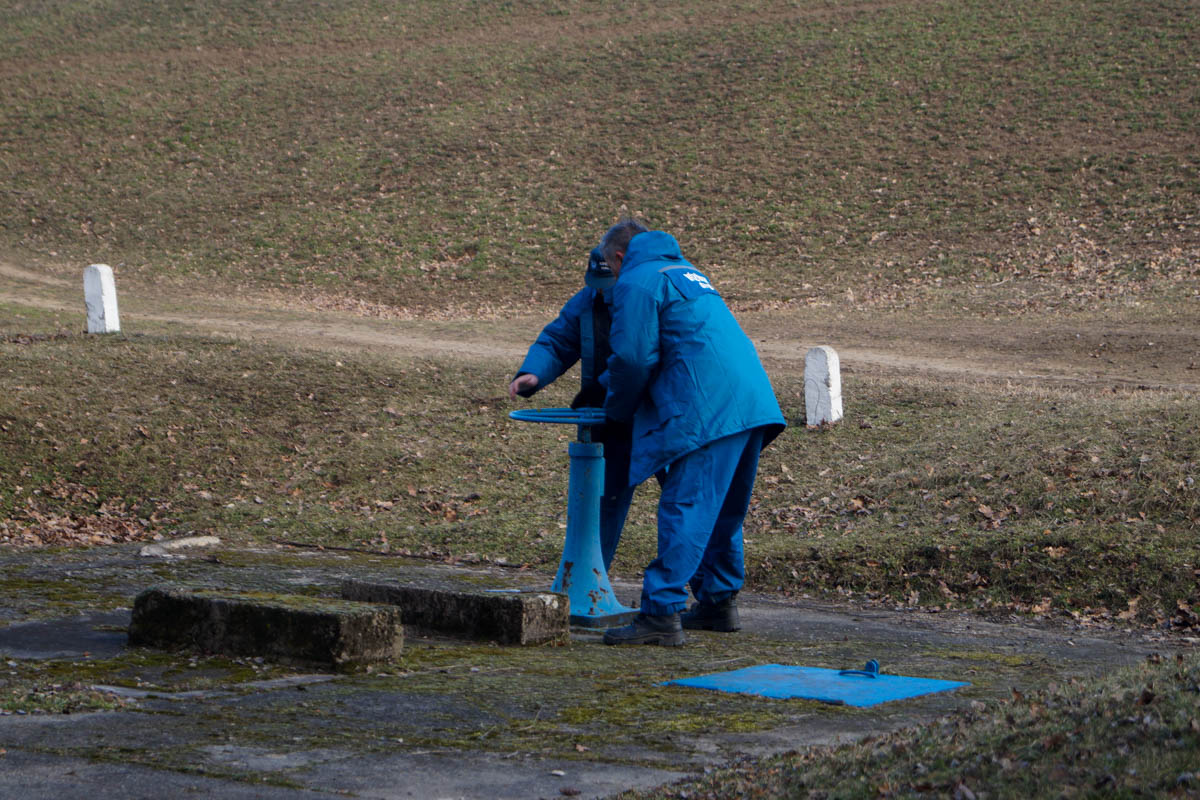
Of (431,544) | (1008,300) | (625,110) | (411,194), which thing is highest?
(625,110)

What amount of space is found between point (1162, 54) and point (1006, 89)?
386 cm

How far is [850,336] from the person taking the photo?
1766 centimetres

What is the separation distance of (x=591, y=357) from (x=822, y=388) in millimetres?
5489

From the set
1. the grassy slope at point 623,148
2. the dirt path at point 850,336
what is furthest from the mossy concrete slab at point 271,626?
the grassy slope at point 623,148

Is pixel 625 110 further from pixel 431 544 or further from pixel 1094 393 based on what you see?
pixel 431 544

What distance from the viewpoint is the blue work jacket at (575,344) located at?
Result: 5949 millimetres

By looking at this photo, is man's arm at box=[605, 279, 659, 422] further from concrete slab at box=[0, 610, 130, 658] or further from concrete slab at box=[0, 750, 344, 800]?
concrete slab at box=[0, 750, 344, 800]

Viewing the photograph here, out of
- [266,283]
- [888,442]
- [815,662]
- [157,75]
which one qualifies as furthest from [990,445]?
[157,75]

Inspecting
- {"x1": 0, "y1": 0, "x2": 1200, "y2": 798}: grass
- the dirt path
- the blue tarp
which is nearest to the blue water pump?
the blue tarp

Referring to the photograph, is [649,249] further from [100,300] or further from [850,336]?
[850,336]

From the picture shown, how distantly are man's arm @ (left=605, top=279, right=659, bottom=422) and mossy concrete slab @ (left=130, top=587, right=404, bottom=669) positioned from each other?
138 cm

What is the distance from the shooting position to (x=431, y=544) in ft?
29.2

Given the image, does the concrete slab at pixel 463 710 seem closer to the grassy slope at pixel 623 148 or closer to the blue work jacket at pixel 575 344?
the blue work jacket at pixel 575 344

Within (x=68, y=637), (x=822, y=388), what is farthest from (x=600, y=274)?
(x=822, y=388)
